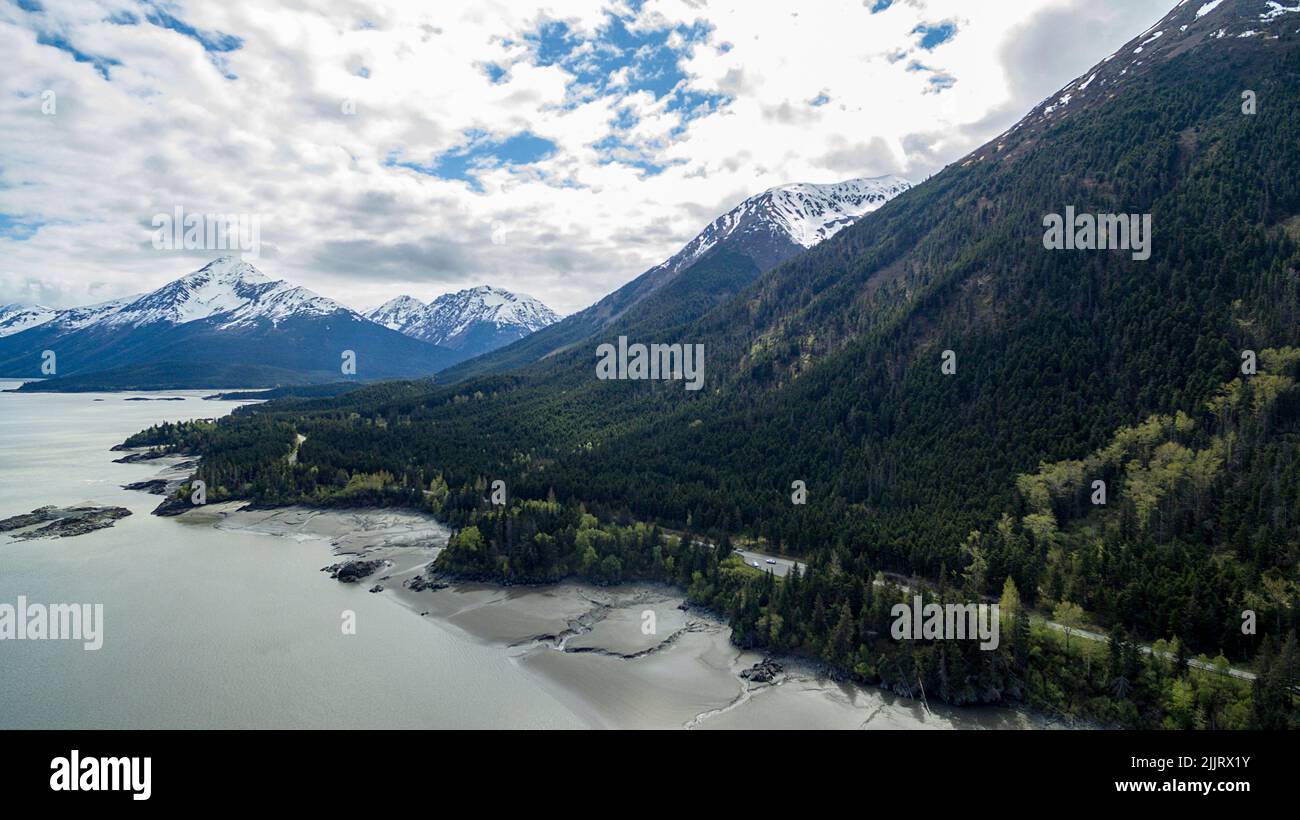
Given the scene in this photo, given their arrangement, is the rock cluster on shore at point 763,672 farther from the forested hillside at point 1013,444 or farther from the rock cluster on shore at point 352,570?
the rock cluster on shore at point 352,570

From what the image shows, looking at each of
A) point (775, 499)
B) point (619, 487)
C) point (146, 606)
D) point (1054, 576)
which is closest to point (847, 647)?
point (1054, 576)

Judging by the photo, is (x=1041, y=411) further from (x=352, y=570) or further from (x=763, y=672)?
(x=352, y=570)

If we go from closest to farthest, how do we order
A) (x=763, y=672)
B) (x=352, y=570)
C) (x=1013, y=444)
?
(x=763, y=672) < (x=352, y=570) < (x=1013, y=444)

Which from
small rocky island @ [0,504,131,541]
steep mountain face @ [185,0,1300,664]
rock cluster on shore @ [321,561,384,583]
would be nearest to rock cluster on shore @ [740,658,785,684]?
steep mountain face @ [185,0,1300,664]

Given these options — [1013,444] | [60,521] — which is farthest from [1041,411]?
[60,521]

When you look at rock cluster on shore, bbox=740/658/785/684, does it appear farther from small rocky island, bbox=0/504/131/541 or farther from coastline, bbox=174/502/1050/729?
small rocky island, bbox=0/504/131/541

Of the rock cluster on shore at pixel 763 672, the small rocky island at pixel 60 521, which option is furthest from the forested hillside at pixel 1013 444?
the small rocky island at pixel 60 521
